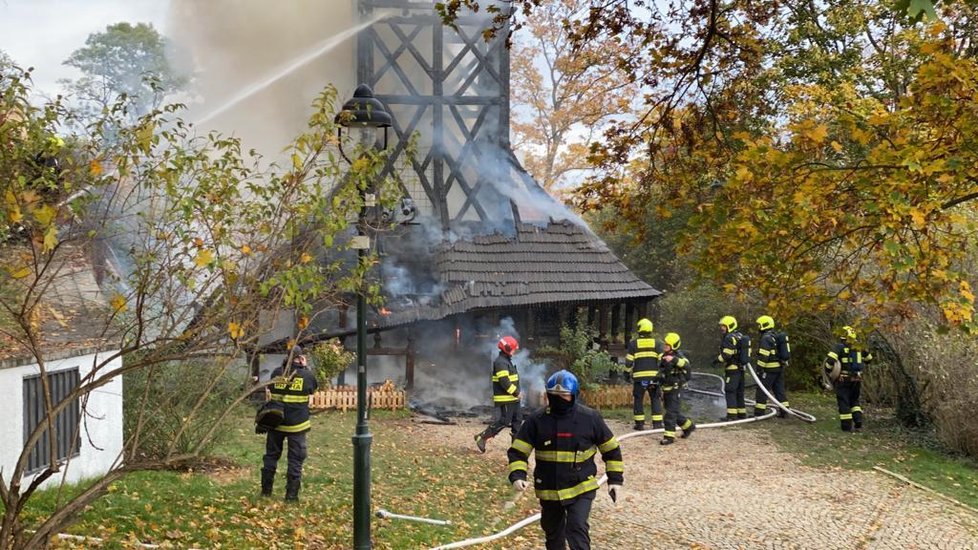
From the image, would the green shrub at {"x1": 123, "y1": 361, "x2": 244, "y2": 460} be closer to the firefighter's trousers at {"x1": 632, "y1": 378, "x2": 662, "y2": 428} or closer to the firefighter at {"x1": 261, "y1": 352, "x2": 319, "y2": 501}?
the firefighter at {"x1": 261, "y1": 352, "x2": 319, "y2": 501}

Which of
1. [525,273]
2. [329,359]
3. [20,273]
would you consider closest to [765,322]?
[525,273]

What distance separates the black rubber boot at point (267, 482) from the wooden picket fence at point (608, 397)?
9.72 meters

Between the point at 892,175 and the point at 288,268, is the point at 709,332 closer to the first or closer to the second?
the point at 892,175

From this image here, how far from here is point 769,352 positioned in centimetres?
1653

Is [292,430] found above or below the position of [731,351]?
below

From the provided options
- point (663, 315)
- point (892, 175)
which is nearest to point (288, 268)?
point (892, 175)

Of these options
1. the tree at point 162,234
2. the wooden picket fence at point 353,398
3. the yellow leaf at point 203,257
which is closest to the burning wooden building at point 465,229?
the wooden picket fence at point 353,398

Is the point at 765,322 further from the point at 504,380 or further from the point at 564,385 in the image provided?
the point at 564,385

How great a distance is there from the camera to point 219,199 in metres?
5.65

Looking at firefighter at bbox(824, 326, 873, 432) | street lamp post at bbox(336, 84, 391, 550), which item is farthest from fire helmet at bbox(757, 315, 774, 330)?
street lamp post at bbox(336, 84, 391, 550)

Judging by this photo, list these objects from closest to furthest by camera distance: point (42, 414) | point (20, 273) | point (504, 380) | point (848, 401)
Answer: point (20, 273), point (42, 414), point (504, 380), point (848, 401)

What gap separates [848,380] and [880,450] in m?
1.62

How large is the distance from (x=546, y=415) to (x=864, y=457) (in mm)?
8366

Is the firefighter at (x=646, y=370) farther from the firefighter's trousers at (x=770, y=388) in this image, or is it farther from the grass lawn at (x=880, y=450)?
the firefighter's trousers at (x=770, y=388)
